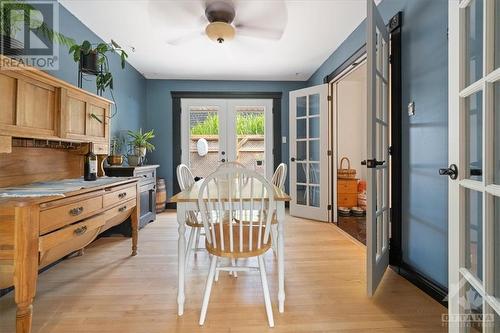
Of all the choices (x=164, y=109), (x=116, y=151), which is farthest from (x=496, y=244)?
(x=164, y=109)

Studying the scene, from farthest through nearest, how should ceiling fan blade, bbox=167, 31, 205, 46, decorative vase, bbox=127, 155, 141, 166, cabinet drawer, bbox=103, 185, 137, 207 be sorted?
decorative vase, bbox=127, 155, 141, 166, ceiling fan blade, bbox=167, 31, 205, 46, cabinet drawer, bbox=103, 185, 137, 207

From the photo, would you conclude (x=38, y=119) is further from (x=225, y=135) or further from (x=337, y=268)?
(x=225, y=135)

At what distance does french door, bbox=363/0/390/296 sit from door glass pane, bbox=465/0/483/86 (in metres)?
0.70

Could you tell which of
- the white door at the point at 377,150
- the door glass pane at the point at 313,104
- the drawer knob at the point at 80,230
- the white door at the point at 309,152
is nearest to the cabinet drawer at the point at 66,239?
the drawer knob at the point at 80,230

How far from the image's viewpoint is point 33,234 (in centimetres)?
131

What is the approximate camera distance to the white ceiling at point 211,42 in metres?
2.57

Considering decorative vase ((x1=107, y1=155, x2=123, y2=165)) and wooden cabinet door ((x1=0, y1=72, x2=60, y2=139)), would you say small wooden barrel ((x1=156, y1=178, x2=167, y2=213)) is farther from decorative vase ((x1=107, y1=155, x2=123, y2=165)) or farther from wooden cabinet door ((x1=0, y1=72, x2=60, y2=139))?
wooden cabinet door ((x1=0, y1=72, x2=60, y2=139))

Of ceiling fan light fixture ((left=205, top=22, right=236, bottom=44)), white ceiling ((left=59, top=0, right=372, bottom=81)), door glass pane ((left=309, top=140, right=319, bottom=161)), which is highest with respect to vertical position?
white ceiling ((left=59, top=0, right=372, bottom=81))

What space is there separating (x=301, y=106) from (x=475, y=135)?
131 inches

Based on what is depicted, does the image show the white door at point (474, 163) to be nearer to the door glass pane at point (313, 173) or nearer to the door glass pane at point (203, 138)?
the door glass pane at point (313, 173)

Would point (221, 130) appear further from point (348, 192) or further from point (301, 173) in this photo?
point (348, 192)

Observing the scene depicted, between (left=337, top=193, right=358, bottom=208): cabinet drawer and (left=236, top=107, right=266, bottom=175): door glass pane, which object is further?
(left=236, top=107, right=266, bottom=175): door glass pane

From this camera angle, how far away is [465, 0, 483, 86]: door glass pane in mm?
1058

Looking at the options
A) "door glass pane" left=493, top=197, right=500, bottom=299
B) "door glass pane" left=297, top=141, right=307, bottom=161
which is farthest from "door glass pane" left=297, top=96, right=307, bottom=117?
"door glass pane" left=493, top=197, right=500, bottom=299
